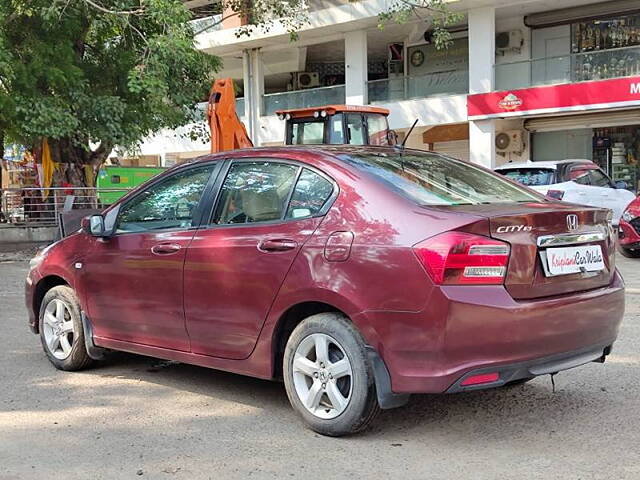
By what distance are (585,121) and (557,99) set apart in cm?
199

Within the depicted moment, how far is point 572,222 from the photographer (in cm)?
380

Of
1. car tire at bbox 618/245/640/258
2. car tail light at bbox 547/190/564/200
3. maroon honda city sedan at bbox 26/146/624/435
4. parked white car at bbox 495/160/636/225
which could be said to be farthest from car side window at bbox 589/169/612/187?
maroon honda city sedan at bbox 26/146/624/435

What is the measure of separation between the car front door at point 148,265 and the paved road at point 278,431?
0.49 metres

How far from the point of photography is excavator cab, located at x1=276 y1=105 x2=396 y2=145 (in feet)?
49.0

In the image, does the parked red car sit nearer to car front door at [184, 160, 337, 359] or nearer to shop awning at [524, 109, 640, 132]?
car front door at [184, 160, 337, 359]

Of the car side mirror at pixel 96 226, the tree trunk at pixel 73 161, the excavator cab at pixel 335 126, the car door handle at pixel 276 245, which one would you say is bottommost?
the car door handle at pixel 276 245

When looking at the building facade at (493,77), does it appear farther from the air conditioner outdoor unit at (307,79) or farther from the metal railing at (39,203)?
the metal railing at (39,203)

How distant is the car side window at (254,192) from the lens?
4.20 meters

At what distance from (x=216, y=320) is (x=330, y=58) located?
27121mm

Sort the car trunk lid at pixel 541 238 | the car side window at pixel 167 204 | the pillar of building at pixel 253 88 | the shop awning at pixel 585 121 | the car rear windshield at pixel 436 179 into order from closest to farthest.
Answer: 1. the car trunk lid at pixel 541 238
2. the car rear windshield at pixel 436 179
3. the car side window at pixel 167 204
4. the shop awning at pixel 585 121
5. the pillar of building at pixel 253 88

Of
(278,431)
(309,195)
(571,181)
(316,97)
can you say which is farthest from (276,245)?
(316,97)

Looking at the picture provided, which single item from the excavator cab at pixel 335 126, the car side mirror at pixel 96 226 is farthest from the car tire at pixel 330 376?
the excavator cab at pixel 335 126

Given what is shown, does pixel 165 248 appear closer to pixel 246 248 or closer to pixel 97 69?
pixel 246 248

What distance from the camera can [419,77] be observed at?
23906 mm
